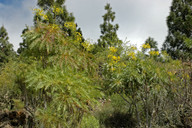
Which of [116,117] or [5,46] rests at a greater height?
[5,46]

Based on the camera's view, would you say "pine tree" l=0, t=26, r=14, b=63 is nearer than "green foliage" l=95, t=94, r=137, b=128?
No

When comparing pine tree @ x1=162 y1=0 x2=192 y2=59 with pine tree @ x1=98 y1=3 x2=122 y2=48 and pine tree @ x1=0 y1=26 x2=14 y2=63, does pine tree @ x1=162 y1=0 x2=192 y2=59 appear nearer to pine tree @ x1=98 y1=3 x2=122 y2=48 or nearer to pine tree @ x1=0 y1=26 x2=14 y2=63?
pine tree @ x1=98 y1=3 x2=122 y2=48

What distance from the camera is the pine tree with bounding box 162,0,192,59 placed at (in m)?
18.4

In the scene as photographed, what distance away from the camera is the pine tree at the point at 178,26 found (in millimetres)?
18423

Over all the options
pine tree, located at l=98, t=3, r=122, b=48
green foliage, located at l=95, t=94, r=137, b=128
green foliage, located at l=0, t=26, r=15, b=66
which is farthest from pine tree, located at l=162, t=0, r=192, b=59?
green foliage, located at l=0, t=26, r=15, b=66

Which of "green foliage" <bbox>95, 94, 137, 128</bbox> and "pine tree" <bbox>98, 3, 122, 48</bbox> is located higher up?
"pine tree" <bbox>98, 3, 122, 48</bbox>

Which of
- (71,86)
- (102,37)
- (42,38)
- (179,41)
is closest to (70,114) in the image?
(71,86)

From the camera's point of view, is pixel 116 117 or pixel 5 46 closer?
pixel 116 117

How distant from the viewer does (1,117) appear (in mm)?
6152

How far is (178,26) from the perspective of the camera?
1912 centimetres

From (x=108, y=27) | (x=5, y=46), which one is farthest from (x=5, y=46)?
(x=108, y=27)

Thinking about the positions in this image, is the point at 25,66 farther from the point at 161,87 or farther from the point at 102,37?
the point at 102,37

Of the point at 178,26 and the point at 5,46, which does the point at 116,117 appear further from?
the point at 5,46

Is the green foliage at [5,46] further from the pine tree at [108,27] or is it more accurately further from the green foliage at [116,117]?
the green foliage at [116,117]
